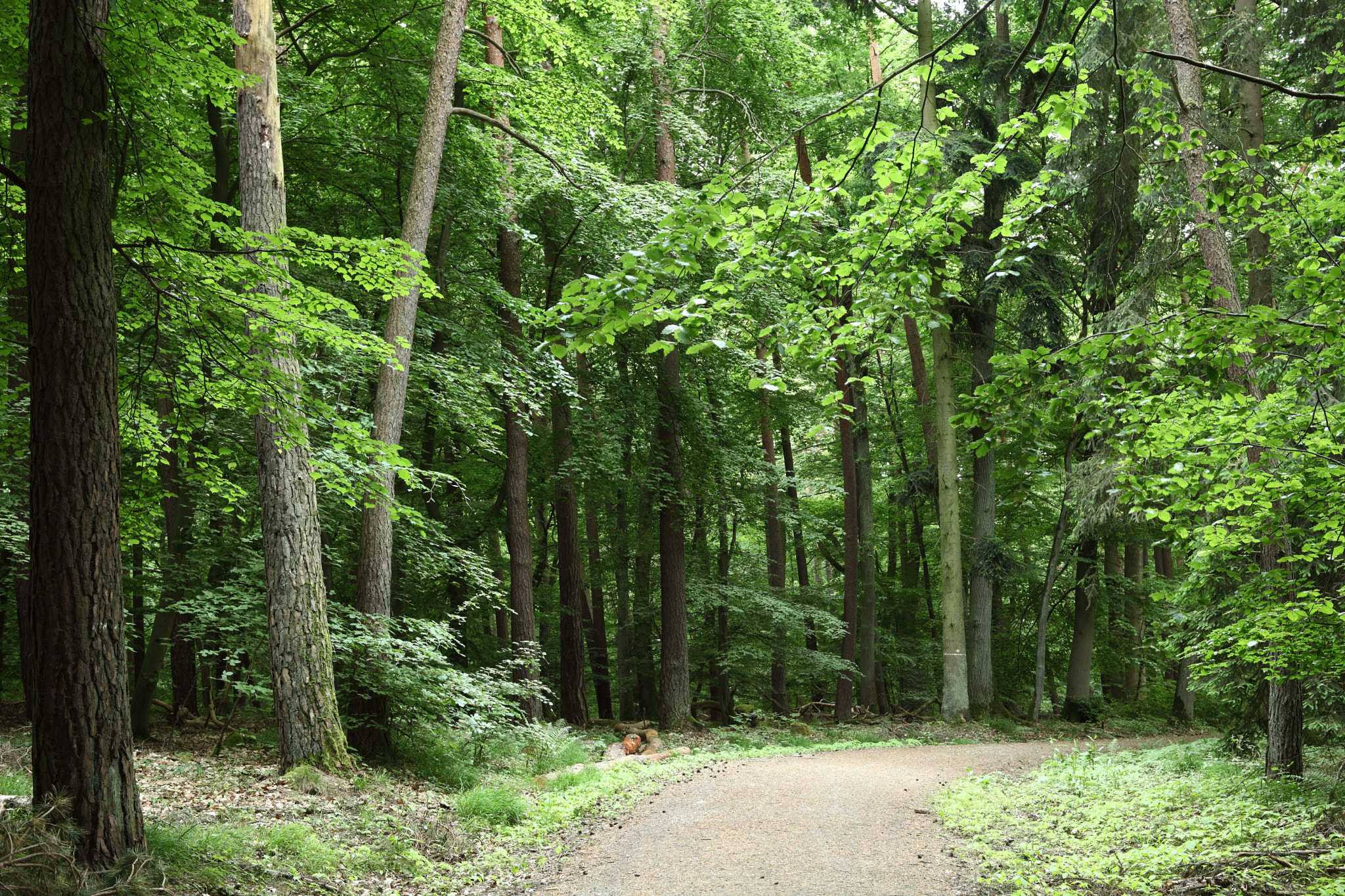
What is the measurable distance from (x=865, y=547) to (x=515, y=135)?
1229 cm

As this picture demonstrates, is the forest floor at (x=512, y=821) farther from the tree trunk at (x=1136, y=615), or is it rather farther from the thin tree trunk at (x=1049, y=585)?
the tree trunk at (x=1136, y=615)

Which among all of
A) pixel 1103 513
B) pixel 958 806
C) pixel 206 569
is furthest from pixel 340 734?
pixel 1103 513

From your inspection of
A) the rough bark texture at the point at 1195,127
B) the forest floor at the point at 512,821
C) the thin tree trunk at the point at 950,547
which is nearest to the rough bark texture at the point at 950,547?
the thin tree trunk at the point at 950,547

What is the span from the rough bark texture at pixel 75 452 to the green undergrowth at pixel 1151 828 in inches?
191

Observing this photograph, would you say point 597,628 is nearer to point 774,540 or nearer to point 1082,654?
point 774,540

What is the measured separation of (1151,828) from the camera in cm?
619

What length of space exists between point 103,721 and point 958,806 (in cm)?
659

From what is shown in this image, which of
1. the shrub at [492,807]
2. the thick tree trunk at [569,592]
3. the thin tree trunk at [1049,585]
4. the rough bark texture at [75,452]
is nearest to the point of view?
the rough bark texture at [75,452]

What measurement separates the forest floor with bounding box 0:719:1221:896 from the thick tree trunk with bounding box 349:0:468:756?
0.55 m

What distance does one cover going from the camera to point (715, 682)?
19562 mm

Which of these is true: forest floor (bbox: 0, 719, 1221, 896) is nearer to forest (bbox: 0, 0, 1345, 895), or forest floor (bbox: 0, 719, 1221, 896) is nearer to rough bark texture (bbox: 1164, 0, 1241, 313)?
forest (bbox: 0, 0, 1345, 895)

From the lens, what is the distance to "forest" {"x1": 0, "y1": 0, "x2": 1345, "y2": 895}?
4.07 m

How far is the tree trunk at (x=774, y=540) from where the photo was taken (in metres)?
17.2

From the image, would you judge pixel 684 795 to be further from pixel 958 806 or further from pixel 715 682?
pixel 715 682
